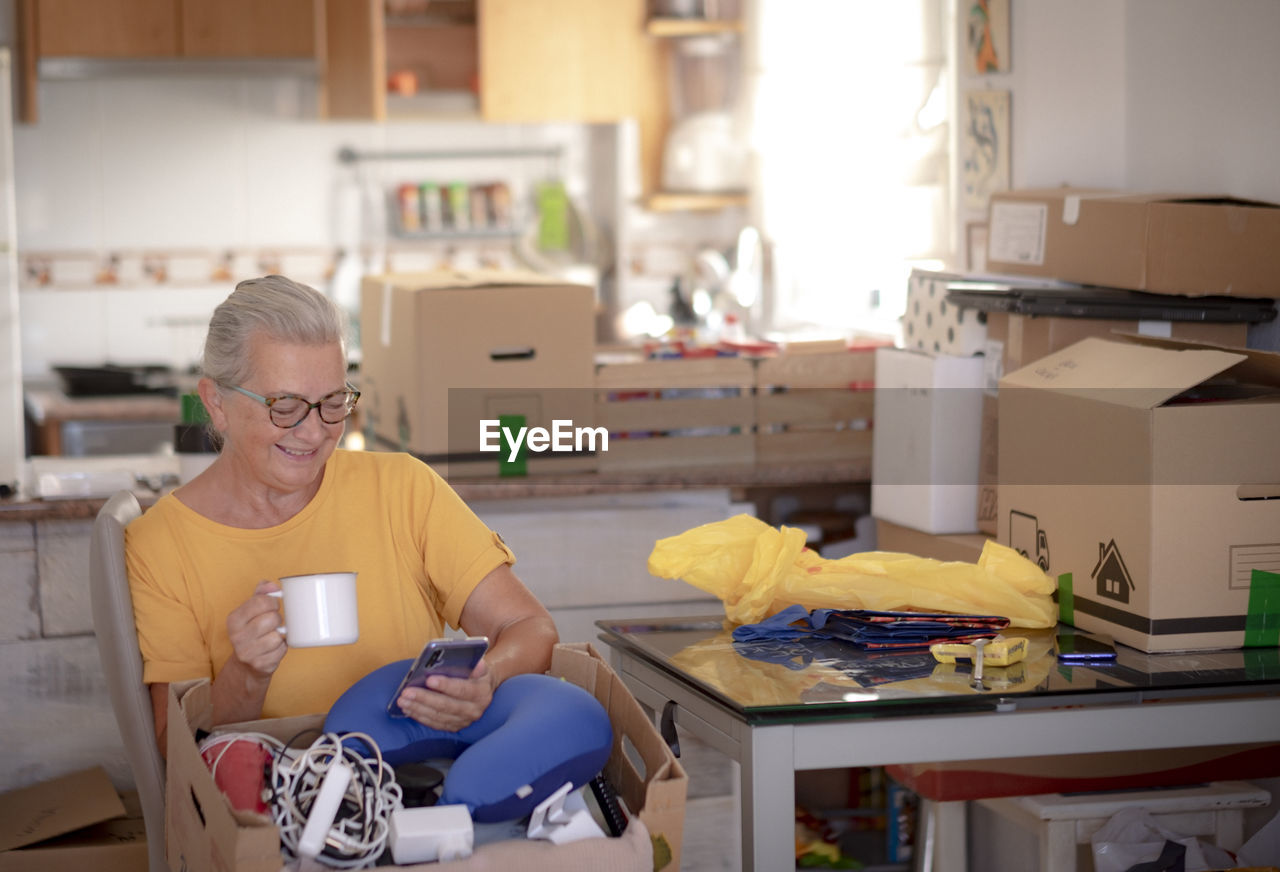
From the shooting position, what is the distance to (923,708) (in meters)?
1.75

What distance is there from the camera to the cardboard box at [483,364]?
306 centimetres

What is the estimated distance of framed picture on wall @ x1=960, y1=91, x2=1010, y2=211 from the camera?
10.6 feet

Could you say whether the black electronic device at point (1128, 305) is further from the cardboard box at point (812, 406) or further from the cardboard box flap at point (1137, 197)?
the cardboard box at point (812, 406)

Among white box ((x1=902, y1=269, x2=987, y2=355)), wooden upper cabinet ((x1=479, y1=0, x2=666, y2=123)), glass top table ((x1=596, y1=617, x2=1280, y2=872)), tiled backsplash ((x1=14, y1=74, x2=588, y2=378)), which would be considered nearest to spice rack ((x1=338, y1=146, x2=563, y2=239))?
tiled backsplash ((x1=14, y1=74, x2=588, y2=378))

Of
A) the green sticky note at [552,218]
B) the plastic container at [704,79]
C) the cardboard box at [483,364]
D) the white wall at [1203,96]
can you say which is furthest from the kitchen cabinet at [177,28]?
the white wall at [1203,96]

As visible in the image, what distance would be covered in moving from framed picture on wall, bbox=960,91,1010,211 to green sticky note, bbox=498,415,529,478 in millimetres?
1100

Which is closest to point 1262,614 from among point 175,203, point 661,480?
point 661,480

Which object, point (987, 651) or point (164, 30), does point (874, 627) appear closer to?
point (987, 651)

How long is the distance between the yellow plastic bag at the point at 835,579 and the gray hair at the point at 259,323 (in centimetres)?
58

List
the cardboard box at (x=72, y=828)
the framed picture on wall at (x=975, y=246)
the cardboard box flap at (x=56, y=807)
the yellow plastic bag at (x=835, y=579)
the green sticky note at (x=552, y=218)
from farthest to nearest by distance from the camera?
the green sticky note at (x=552, y=218) < the framed picture on wall at (x=975, y=246) < the cardboard box flap at (x=56, y=807) < the cardboard box at (x=72, y=828) < the yellow plastic bag at (x=835, y=579)

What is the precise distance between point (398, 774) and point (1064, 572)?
1.03 meters

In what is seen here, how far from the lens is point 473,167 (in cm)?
571

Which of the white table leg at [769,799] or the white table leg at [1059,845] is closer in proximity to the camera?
the white table leg at [769,799]

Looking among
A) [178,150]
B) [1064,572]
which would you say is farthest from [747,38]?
[1064,572]
